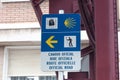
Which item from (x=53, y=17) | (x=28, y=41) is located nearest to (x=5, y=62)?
(x=28, y=41)

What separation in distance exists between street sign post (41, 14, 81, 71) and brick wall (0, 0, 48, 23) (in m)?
7.40

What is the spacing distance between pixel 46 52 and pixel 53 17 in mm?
409

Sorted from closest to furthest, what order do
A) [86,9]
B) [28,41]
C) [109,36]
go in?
[109,36]
[86,9]
[28,41]

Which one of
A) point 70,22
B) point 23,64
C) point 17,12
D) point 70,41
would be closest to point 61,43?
point 70,41

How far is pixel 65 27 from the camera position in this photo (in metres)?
4.39

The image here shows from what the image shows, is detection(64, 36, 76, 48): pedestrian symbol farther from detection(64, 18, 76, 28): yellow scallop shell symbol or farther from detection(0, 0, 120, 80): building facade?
detection(0, 0, 120, 80): building facade

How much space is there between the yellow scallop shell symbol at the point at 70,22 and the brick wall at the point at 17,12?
743 centimetres

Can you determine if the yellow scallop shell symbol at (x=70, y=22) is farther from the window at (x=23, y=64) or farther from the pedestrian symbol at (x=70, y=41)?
the window at (x=23, y=64)

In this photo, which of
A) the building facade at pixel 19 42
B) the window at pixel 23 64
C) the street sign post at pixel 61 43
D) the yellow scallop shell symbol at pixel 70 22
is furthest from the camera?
the window at pixel 23 64

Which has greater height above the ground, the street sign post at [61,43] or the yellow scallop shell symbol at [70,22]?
the yellow scallop shell symbol at [70,22]

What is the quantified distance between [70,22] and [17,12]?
25.1ft

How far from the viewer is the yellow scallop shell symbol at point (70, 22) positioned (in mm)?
4347

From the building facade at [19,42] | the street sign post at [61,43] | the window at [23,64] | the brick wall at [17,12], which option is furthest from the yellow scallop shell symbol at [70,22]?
the window at [23,64]

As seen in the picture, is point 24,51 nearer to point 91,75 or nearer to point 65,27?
point 91,75
